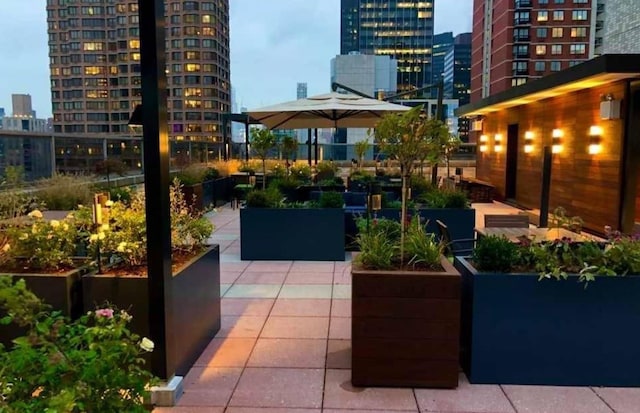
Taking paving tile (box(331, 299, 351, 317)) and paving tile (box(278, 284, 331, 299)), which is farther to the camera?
paving tile (box(278, 284, 331, 299))

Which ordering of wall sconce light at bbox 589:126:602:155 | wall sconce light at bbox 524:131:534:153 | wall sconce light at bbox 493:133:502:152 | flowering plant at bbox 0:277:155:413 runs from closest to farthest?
flowering plant at bbox 0:277:155:413 → wall sconce light at bbox 589:126:602:155 → wall sconce light at bbox 524:131:534:153 → wall sconce light at bbox 493:133:502:152

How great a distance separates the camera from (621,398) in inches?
118

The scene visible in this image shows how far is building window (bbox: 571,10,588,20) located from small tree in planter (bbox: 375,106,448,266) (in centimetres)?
7296

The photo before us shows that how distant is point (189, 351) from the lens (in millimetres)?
3398

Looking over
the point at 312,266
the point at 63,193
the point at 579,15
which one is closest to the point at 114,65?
the point at 579,15

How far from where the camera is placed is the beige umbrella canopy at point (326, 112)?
322 inches

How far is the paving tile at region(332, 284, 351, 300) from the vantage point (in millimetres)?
5082

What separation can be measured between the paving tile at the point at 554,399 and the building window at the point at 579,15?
73.7m

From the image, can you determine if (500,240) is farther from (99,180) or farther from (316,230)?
(99,180)

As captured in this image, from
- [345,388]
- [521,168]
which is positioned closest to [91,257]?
[345,388]

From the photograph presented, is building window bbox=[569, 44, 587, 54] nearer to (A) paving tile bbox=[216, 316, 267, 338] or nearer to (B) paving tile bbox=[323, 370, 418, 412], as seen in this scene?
(A) paving tile bbox=[216, 316, 267, 338]

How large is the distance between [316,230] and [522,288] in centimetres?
388

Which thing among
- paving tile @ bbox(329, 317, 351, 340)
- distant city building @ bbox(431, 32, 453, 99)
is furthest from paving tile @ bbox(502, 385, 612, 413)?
distant city building @ bbox(431, 32, 453, 99)

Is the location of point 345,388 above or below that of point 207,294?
below
